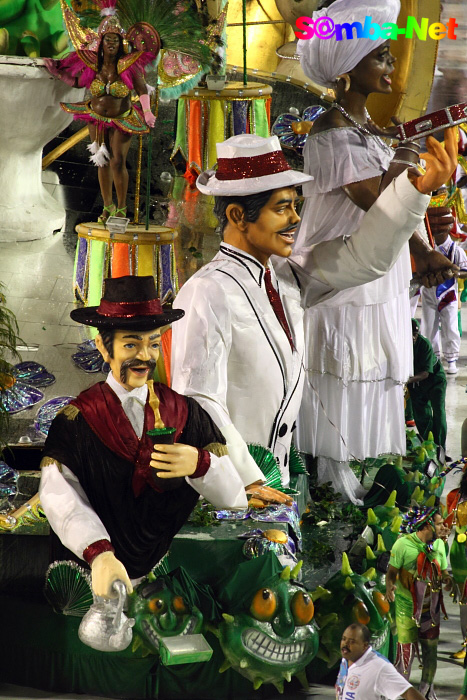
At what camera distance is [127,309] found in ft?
10.4

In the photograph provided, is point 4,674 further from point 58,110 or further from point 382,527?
point 58,110

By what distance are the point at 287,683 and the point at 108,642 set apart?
72 cm

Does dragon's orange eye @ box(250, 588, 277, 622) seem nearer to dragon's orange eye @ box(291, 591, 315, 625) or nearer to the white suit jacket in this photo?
dragon's orange eye @ box(291, 591, 315, 625)

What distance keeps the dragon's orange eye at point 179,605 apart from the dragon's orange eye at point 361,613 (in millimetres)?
492

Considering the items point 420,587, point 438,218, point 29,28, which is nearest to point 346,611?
point 420,587

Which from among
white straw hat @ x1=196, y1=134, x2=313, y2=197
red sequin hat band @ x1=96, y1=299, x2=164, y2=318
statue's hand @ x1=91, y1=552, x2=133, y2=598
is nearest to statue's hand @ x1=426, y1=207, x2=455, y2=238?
white straw hat @ x1=196, y1=134, x2=313, y2=197

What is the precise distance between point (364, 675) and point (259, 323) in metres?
1.07

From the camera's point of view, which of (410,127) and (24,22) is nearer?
(410,127)

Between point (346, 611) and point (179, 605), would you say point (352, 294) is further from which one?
point (179, 605)

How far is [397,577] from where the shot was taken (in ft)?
13.2

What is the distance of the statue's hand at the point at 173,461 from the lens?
312 cm

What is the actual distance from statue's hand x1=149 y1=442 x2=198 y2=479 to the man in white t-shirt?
0.66 metres

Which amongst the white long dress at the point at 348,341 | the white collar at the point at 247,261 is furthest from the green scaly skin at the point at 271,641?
the white long dress at the point at 348,341

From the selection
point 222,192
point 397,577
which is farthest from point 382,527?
point 222,192
